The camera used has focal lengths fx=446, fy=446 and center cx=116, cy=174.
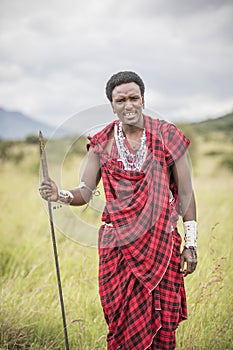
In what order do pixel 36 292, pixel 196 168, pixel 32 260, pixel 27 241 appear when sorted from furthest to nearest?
pixel 196 168 < pixel 27 241 < pixel 32 260 < pixel 36 292

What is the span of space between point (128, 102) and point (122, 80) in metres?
0.12

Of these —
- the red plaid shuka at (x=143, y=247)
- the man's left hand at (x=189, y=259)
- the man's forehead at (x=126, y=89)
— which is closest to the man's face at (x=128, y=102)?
the man's forehead at (x=126, y=89)

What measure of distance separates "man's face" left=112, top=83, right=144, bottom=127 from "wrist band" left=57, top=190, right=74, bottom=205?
0.49 meters

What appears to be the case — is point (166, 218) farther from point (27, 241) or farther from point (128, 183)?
point (27, 241)

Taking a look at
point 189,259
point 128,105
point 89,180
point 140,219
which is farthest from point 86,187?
point 189,259

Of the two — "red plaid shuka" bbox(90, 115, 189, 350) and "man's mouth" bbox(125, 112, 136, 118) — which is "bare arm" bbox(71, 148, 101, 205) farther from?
"man's mouth" bbox(125, 112, 136, 118)

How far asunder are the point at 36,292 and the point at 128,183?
1484mm

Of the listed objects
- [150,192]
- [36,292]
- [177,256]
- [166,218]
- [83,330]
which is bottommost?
[83,330]

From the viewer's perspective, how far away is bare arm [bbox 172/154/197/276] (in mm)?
2348

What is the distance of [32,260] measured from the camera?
4328mm

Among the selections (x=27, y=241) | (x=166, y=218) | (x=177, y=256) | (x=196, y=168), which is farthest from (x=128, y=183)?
(x=196, y=168)

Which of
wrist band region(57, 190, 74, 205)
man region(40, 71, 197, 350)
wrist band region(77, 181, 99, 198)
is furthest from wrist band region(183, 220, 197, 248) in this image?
wrist band region(57, 190, 74, 205)

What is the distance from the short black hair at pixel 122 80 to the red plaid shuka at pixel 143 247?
0.20 metres

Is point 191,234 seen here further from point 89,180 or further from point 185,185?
point 89,180
